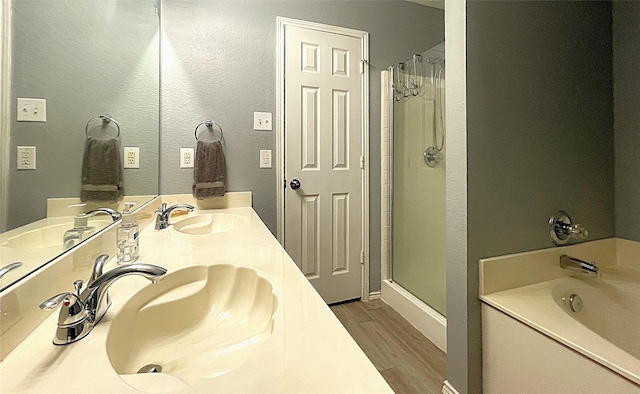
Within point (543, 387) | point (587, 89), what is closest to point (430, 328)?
point (543, 387)

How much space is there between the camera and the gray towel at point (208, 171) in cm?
176

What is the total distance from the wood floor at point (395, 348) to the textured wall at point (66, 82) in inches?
58.0

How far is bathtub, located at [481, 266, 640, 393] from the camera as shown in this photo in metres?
0.76

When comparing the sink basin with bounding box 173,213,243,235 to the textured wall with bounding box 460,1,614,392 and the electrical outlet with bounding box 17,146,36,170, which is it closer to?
the electrical outlet with bounding box 17,146,36,170

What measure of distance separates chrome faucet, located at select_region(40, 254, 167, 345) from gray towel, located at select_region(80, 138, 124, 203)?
47 cm

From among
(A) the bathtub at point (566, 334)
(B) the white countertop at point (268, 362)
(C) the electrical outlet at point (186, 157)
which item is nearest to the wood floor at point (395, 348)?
(A) the bathtub at point (566, 334)

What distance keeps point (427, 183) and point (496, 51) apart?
3.03 feet

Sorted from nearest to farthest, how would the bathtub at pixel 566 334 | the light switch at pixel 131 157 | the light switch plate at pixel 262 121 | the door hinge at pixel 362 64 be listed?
the bathtub at pixel 566 334 < the light switch at pixel 131 157 < the light switch plate at pixel 262 121 < the door hinge at pixel 362 64

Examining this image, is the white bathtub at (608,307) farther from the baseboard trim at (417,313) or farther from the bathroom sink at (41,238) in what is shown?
the bathroom sink at (41,238)

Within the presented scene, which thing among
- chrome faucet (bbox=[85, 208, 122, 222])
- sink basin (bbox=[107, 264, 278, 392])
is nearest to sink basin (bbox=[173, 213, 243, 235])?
chrome faucet (bbox=[85, 208, 122, 222])

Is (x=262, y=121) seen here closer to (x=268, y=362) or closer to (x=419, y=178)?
(x=419, y=178)

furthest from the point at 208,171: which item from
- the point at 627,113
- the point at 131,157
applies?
the point at 627,113

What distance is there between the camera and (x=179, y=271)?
2.29 ft

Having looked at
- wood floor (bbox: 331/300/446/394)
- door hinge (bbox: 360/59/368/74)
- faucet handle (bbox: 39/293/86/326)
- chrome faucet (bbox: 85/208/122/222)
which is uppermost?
door hinge (bbox: 360/59/368/74)
